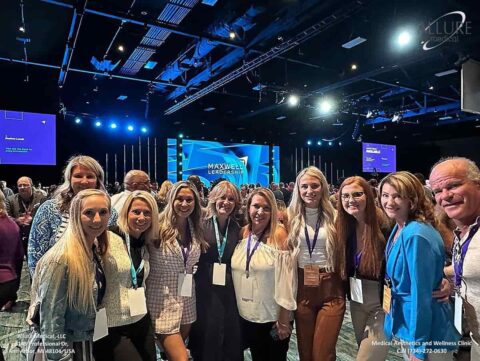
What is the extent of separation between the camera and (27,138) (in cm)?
896

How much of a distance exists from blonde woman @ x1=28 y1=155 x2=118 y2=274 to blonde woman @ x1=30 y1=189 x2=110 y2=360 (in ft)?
1.33

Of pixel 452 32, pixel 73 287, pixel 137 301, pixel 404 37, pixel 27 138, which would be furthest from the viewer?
pixel 27 138

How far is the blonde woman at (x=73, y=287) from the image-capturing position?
1.46 meters

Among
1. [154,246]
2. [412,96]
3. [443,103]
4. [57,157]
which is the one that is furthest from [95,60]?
[443,103]

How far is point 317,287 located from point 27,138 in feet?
31.4

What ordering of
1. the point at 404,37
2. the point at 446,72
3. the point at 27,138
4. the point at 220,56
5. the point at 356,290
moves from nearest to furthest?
the point at 356,290 < the point at 404,37 < the point at 220,56 < the point at 446,72 < the point at 27,138

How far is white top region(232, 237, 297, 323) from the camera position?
206 cm

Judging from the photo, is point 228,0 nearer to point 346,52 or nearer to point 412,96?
point 346,52

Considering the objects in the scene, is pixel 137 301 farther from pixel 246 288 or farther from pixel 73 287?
pixel 246 288

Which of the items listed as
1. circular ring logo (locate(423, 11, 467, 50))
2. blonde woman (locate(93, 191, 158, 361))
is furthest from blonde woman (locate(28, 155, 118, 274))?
circular ring logo (locate(423, 11, 467, 50))

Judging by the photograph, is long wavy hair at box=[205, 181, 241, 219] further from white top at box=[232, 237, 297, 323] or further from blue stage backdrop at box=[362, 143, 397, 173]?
blue stage backdrop at box=[362, 143, 397, 173]

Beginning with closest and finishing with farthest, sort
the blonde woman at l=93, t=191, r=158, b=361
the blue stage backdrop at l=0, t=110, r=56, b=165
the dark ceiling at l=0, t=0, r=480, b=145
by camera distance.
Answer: the blonde woman at l=93, t=191, r=158, b=361 < the dark ceiling at l=0, t=0, r=480, b=145 < the blue stage backdrop at l=0, t=110, r=56, b=165

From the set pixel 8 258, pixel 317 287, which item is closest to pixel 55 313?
pixel 317 287

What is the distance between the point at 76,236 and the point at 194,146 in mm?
11315
